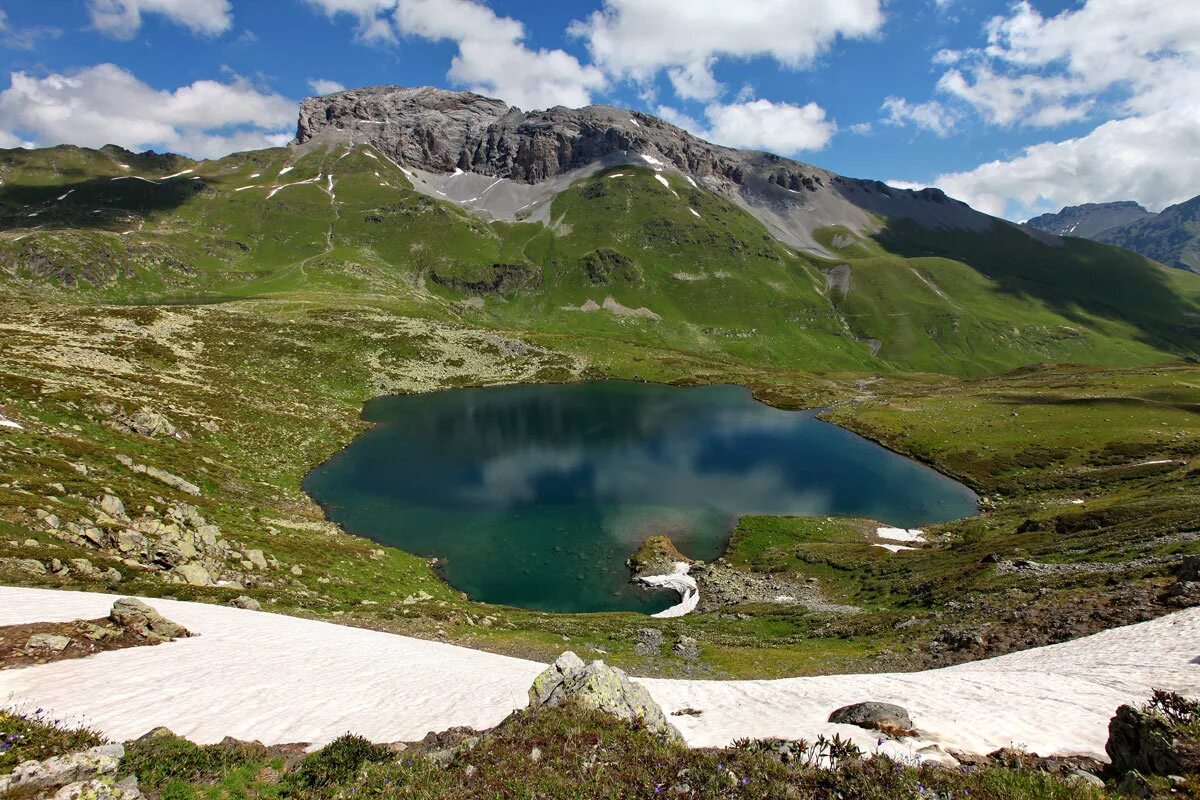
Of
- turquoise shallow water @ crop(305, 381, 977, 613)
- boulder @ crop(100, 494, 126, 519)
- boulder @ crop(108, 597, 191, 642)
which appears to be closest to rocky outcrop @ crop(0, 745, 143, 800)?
boulder @ crop(108, 597, 191, 642)

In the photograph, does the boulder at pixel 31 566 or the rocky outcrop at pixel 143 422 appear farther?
the rocky outcrop at pixel 143 422

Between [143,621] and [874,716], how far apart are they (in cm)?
2199

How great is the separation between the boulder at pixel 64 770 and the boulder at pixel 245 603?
1717 cm

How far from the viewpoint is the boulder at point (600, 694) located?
11.7 metres

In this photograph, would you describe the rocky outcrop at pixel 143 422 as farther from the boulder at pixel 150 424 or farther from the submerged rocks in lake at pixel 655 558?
the submerged rocks in lake at pixel 655 558

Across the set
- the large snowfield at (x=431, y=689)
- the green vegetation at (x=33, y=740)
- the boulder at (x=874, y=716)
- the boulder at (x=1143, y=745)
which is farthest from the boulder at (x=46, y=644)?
the boulder at (x=1143, y=745)

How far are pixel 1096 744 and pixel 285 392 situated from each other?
8821cm

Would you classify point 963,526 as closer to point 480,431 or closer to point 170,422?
point 480,431

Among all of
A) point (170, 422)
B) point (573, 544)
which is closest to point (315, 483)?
point (170, 422)

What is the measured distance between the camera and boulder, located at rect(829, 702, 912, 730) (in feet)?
41.6

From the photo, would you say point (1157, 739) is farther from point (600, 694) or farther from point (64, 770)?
point (64, 770)

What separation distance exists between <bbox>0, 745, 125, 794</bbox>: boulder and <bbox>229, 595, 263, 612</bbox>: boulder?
17.2 m

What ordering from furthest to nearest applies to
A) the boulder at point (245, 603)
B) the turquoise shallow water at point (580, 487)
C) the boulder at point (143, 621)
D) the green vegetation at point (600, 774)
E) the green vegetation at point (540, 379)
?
the turquoise shallow water at point (580, 487) < the green vegetation at point (540, 379) < the boulder at point (245, 603) < the boulder at point (143, 621) < the green vegetation at point (600, 774)

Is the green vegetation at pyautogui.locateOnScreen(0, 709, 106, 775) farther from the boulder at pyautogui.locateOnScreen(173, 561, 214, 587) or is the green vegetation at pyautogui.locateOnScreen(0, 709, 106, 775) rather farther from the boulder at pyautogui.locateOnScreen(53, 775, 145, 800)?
the boulder at pyautogui.locateOnScreen(173, 561, 214, 587)
